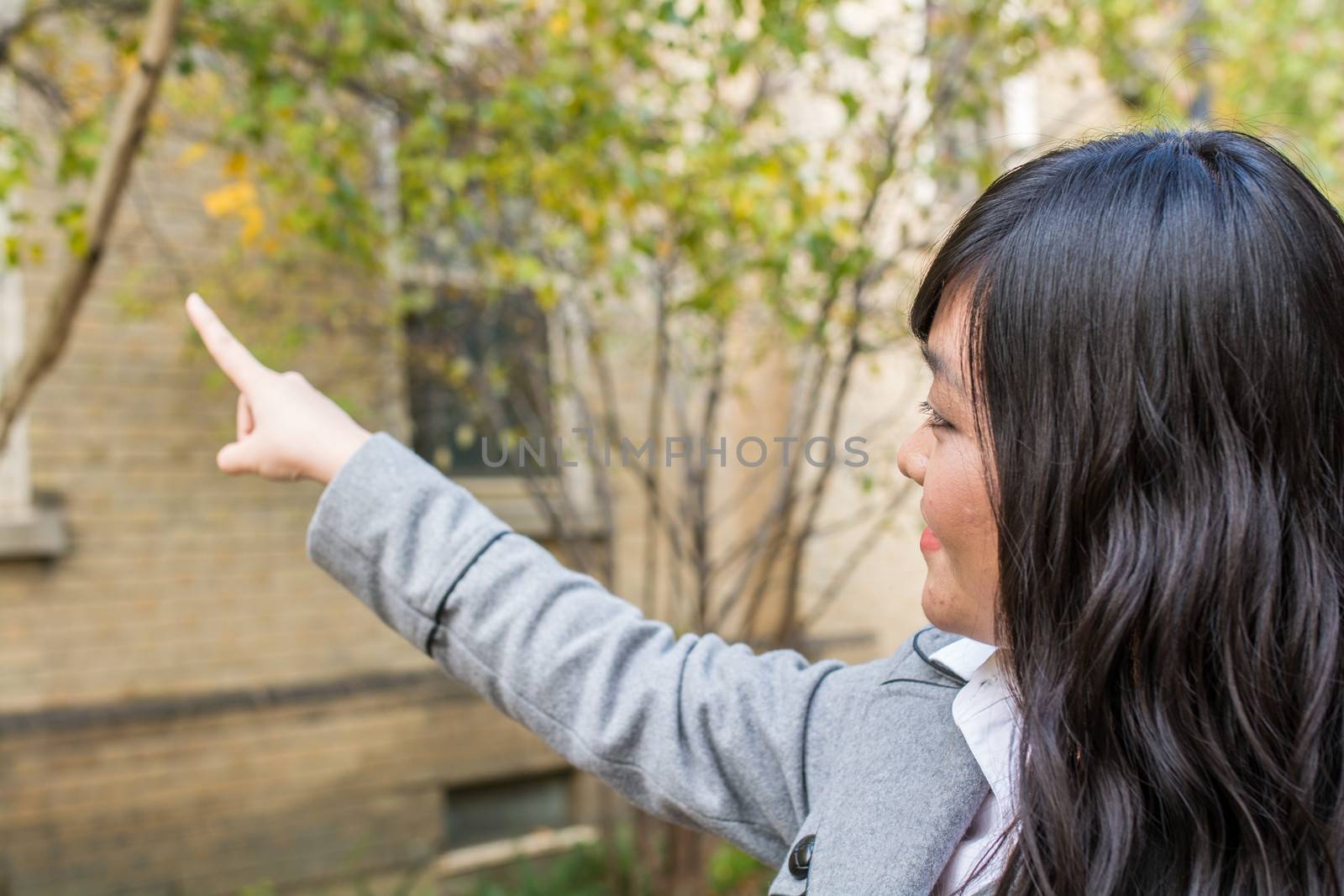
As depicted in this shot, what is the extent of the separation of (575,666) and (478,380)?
3.50m

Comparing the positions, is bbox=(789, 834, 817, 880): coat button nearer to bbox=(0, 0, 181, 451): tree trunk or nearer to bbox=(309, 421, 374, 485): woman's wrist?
bbox=(309, 421, 374, 485): woman's wrist

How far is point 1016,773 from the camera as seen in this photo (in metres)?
0.92

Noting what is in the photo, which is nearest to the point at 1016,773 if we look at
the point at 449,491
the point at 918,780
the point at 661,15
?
the point at 918,780

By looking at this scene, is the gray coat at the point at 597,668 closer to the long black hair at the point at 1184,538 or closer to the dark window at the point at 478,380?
the long black hair at the point at 1184,538

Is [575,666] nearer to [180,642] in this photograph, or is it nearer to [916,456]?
[916,456]

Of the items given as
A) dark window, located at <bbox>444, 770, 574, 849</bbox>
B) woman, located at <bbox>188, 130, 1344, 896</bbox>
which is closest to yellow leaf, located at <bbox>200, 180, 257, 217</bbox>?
dark window, located at <bbox>444, 770, 574, 849</bbox>

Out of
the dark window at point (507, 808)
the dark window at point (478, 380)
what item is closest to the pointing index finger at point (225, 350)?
the dark window at point (478, 380)

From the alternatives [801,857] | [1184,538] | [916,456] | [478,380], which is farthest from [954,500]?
[478,380]

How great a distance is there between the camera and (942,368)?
996 millimetres

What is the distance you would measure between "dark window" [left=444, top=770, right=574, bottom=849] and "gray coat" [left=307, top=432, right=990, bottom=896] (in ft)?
15.2

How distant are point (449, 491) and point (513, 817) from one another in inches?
195

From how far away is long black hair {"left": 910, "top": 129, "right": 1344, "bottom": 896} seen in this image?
0.84 metres

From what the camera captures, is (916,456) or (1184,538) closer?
(1184,538)

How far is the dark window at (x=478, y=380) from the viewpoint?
4570 millimetres
